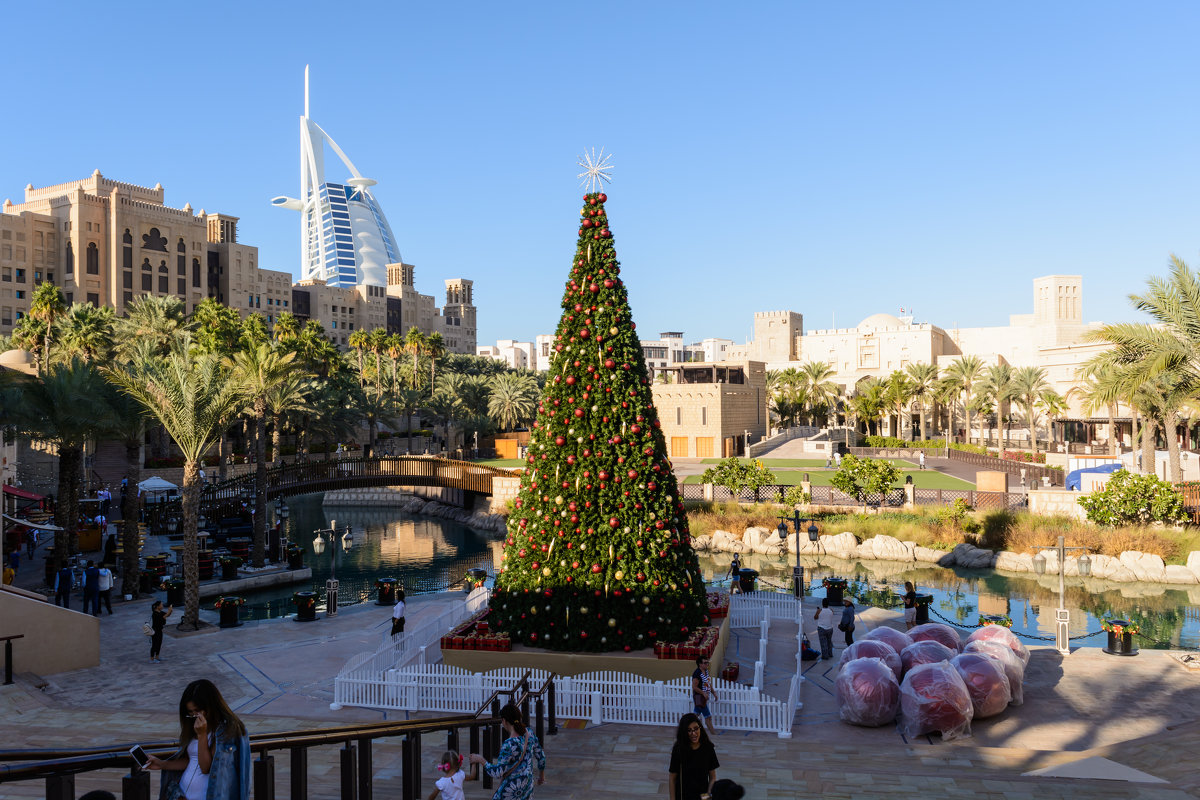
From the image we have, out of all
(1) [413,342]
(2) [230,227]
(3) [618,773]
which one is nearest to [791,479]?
(3) [618,773]

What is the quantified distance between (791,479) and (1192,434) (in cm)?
3975

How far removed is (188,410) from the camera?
836 inches

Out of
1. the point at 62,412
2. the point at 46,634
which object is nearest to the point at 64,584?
the point at 46,634

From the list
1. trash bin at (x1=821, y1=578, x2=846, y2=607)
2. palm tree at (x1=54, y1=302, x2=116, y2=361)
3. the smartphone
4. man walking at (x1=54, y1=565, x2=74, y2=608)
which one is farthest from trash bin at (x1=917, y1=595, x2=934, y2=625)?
palm tree at (x1=54, y1=302, x2=116, y2=361)

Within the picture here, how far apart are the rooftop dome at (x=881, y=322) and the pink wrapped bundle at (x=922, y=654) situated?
131999 millimetres

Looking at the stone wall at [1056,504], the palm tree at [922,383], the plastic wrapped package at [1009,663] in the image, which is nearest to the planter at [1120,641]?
the plastic wrapped package at [1009,663]

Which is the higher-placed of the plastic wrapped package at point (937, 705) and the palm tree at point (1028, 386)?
the palm tree at point (1028, 386)

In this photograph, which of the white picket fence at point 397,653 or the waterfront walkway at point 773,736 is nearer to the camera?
the waterfront walkway at point 773,736

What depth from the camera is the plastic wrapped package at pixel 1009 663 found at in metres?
14.6

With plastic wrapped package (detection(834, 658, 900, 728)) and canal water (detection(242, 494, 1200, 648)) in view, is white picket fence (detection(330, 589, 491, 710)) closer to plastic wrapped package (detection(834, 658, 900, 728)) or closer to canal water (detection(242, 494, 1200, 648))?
canal water (detection(242, 494, 1200, 648))

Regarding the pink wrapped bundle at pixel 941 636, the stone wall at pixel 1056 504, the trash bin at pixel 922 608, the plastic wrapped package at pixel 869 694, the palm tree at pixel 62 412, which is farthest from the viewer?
the stone wall at pixel 1056 504

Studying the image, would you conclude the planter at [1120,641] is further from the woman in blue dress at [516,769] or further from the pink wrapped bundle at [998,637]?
the woman in blue dress at [516,769]

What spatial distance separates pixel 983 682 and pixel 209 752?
40.7 feet

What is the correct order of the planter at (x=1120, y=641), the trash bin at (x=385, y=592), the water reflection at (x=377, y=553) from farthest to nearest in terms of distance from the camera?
the water reflection at (x=377, y=553)
the trash bin at (x=385, y=592)
the planter at (x=1120, y=641)
